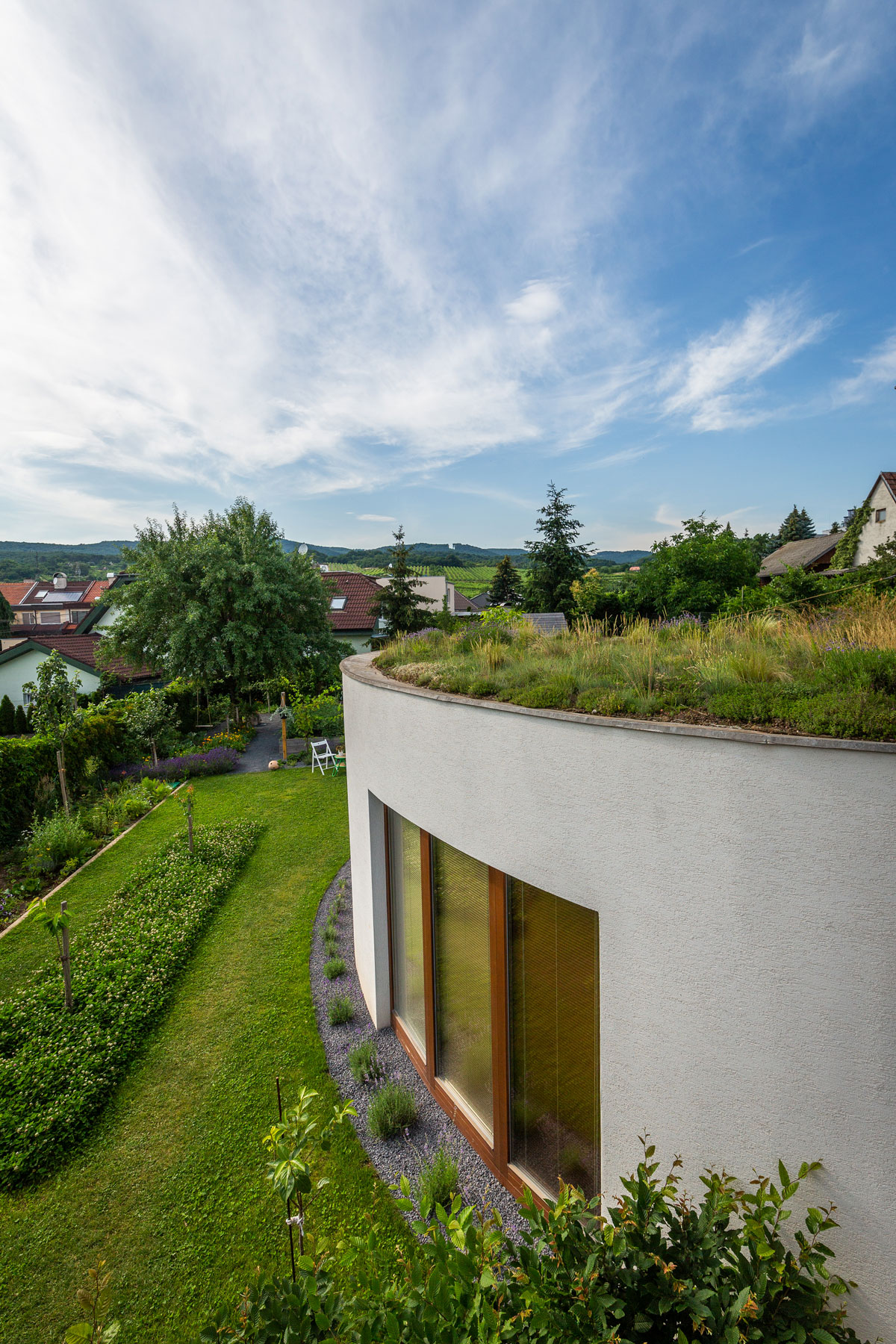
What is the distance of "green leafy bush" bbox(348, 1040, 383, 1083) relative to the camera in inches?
215

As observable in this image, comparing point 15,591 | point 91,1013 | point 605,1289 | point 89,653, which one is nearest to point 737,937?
point 605,1289

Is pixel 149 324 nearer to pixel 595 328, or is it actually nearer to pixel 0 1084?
pixel 595 328

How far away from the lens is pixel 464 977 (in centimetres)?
459

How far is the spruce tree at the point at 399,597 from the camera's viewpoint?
109ft

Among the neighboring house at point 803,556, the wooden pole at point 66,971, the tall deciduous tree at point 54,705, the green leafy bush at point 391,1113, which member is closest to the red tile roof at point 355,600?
the tall deciduous tree at point 54,705

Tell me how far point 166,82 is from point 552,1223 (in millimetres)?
12204

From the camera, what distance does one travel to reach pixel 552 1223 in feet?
8.24

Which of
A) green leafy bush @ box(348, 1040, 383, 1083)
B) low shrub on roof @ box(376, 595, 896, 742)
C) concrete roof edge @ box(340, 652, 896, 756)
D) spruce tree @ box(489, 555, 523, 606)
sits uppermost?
spruce tree @ box(489, 555, 523, 606)

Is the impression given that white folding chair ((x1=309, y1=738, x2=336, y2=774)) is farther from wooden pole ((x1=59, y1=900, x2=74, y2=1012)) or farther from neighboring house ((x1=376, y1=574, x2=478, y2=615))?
neighboring house ((x1=376, y1=574, x2=478, y2=615))

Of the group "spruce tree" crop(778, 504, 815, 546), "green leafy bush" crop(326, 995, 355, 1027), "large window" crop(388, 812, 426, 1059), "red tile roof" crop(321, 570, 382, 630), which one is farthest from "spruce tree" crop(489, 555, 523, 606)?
"large window" crop(388, 812, 426, 1059)

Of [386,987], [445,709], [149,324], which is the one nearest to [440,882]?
[445,709]

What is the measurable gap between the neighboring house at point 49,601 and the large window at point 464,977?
55.7 meters

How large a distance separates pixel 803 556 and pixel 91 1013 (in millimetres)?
55449

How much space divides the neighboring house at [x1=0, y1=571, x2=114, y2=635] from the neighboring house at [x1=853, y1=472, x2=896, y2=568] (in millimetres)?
57779
